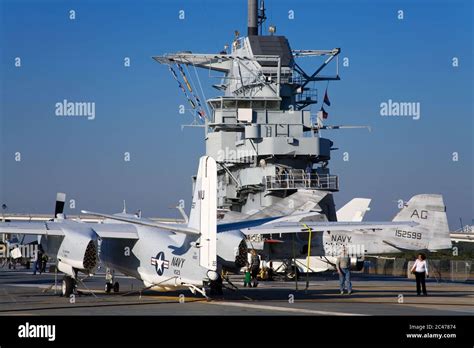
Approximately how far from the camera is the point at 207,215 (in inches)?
1027

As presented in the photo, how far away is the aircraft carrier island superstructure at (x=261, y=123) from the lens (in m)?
60.1

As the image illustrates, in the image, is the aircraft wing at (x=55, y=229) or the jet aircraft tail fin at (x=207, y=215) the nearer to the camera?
the jet aircraft tail fin at (x=207, y=215)

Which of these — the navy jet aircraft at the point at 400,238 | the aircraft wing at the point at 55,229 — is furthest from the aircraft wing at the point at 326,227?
the navy jet aircraft at the point at 400,238

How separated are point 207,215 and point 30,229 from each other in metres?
6.36

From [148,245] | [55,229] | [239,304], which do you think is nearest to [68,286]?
[55,229]

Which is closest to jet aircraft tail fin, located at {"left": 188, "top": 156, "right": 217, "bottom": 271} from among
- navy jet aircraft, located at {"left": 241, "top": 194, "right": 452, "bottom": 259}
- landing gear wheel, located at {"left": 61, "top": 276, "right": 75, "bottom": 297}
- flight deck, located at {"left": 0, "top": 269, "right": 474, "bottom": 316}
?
flight deck, located at {"left": 0, "top": 269, "right": 474, "bottom": 316}

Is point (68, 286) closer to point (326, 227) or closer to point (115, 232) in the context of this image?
point (115, 232)

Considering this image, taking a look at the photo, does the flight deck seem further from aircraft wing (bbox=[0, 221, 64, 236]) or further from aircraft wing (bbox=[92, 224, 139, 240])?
aircraft wing (bbox=[0, 221, 64, 236])

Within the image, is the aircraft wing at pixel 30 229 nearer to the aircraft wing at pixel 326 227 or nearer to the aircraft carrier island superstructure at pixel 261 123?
the aircraft wing at pixel 326 227

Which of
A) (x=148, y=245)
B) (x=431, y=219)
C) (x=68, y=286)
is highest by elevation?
(x=431, y=219)

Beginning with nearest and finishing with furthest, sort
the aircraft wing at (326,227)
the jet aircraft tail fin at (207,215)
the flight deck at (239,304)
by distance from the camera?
the flight deck at (239,304) → the jet aircraft tail fin at (207,215) → the aircraft wing at (326,227)

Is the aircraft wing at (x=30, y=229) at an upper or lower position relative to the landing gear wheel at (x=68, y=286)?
upper
